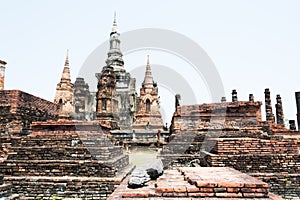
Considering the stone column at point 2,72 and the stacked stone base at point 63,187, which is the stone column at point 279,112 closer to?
the stacked stone base at point 63,187

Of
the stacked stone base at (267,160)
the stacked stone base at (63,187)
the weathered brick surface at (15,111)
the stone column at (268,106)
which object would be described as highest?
the stone column at (268,106)

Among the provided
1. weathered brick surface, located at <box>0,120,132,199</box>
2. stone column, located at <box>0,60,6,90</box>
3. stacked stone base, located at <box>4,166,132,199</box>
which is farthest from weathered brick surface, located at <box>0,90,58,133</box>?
stacked stone base, located at <box>4,166,132,199</box>

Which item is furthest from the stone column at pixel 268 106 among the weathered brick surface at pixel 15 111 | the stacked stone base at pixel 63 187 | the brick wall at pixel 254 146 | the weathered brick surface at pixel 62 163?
the weathered brick surface at pixel 15 111

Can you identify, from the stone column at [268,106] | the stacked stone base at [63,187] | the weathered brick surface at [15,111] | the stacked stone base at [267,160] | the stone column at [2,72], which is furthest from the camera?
the stone column at [268,106]

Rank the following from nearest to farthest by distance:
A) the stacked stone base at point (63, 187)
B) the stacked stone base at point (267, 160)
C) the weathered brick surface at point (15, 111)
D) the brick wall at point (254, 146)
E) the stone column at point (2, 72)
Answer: the stacked stone base at point (63, 187) < the stacked stone base at point (267, 160) < the brick wall at point (254, 146) < the weathered brick surface at point (15, 111) < the stone column at point (2, 72)

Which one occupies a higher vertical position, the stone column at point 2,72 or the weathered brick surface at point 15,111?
the stone column at point 2,72

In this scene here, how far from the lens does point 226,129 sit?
803 centimetres

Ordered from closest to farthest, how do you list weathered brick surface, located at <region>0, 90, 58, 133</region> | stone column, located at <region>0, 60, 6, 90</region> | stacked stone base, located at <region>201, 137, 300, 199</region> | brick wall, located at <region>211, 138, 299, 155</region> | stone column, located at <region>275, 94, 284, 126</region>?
stacked stone base, located at <region>201, 137, 300, 199</region> → brick wall, located at <region>211, 138, 299, 155</region> → weathered brick surface, located at <region>0, 90, 58, 133</region> → stone column, located at <region>0, 60, 6, 90</region> → stone column, located at <region>275, 94, 284, 126</region>

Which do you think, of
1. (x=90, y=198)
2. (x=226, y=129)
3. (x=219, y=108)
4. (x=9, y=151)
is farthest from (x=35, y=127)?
(x=219, y=108)

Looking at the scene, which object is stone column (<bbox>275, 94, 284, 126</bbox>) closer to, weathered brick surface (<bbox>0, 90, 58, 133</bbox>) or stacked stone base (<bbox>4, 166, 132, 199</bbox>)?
stacked stone base (<bbox>4, 166, 132, 199</bbox>)

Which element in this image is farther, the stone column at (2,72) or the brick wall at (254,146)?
the stone column at (2,72)

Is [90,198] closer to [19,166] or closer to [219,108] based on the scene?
[19,166]

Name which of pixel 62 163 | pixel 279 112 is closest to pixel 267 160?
pixel 62 163

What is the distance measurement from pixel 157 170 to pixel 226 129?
15.8 ft
